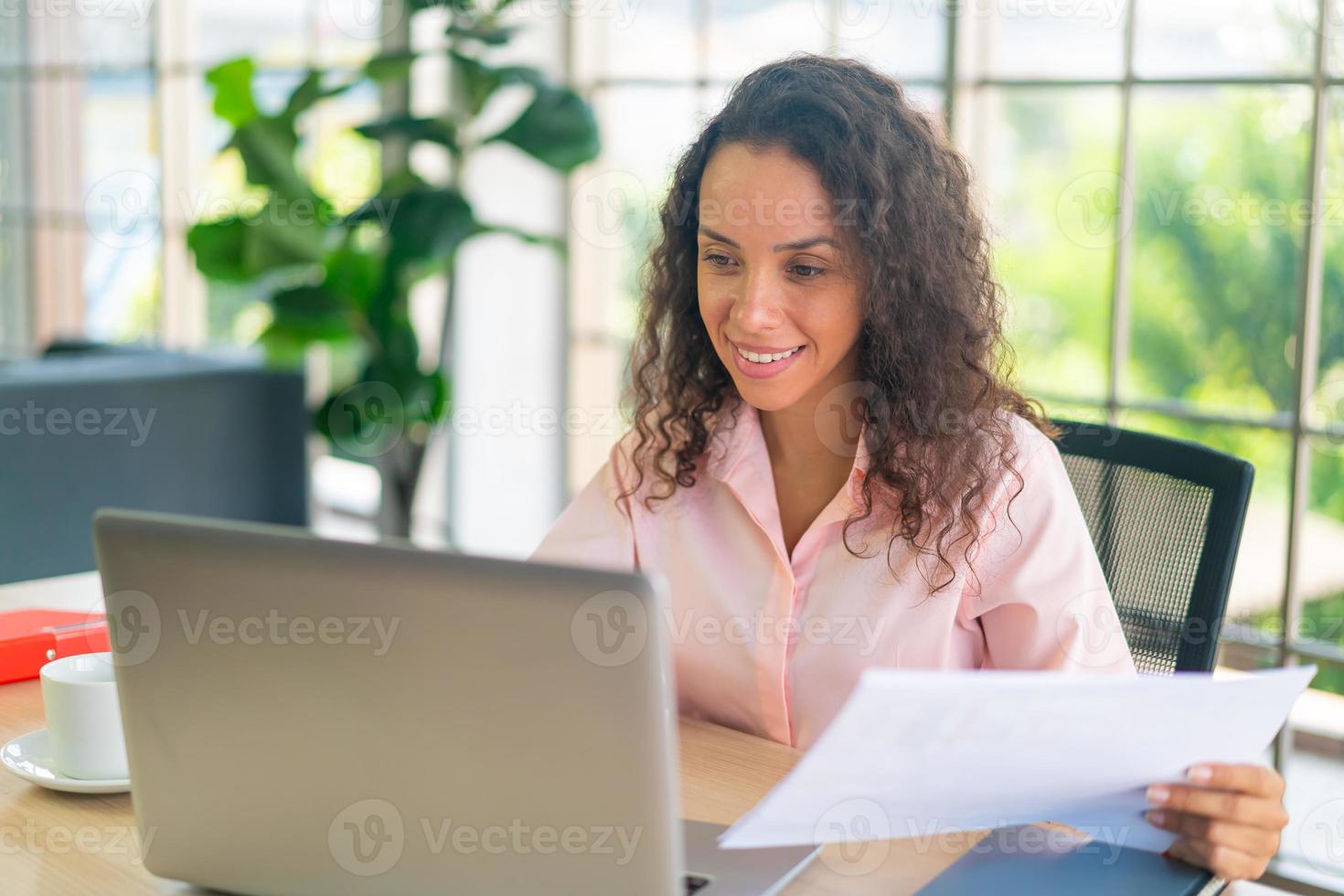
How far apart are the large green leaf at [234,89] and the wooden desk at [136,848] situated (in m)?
2.43

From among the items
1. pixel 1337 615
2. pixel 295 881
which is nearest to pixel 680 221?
pixel 295 881

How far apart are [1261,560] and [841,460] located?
1264mm

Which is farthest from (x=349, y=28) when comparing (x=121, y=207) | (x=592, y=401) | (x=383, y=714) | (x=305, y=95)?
(x=383, y=714)

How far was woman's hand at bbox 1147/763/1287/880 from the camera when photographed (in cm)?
100

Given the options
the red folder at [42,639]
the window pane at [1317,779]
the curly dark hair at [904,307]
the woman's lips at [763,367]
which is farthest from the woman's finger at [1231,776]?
the window pane at [1317,779]

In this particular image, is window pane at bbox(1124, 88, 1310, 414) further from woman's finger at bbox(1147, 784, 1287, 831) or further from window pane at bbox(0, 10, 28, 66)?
window pane at bbox(0, 10, 28, 66)

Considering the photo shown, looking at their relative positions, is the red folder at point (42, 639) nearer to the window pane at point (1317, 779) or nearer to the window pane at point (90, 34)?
the window pane at point (1317, 779)

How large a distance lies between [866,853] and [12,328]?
5863 millimetres

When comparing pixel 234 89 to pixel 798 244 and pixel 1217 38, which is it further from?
pixel 798 244

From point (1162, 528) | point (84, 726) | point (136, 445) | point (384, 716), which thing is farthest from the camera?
point (136, 445)

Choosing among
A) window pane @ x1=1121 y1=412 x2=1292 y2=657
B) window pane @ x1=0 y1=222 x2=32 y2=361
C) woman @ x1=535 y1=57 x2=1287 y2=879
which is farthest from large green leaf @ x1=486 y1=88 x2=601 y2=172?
window pane @ x1=0 y1=222 x2=32 y2=361

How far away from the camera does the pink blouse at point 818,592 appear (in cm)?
140

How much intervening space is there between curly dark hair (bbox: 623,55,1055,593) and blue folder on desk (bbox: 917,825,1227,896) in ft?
1.25

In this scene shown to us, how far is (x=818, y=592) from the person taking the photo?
1.50 meters
